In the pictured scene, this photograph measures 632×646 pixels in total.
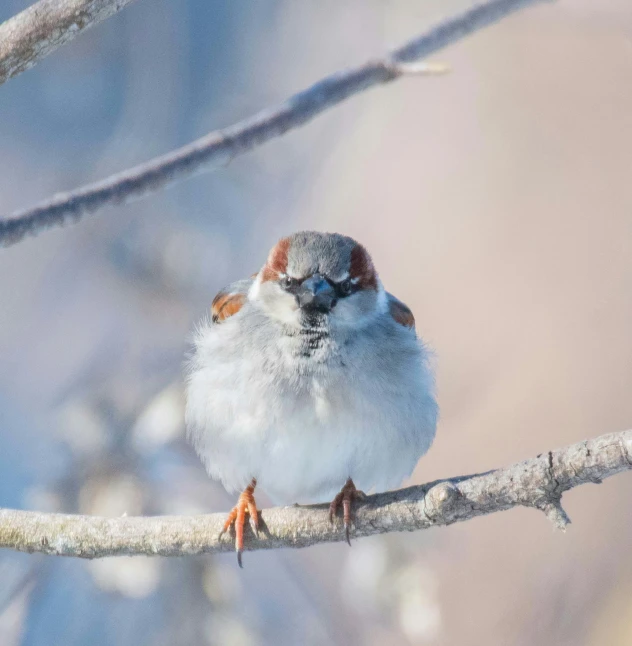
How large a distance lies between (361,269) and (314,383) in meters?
0.36

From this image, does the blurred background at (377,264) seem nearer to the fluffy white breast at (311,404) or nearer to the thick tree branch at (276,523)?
the fluffy white breast at (311,404)

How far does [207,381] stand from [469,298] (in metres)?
1.20

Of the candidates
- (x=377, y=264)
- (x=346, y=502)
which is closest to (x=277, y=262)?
(x=346, y=502)

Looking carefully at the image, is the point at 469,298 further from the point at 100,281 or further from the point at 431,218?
the point at 100,281

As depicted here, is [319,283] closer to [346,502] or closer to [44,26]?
[346,502]

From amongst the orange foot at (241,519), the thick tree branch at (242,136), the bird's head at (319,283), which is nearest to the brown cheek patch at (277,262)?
the bird's head at (319,283)

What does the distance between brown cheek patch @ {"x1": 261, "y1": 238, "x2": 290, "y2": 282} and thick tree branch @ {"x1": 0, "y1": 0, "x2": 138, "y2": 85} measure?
3.37ft

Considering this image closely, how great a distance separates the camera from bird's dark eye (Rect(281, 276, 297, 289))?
7.36 ft

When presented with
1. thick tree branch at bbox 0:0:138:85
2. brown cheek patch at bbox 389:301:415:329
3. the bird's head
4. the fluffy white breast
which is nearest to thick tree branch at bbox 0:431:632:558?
the fluffy white breast

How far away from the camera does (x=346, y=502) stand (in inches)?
78.0

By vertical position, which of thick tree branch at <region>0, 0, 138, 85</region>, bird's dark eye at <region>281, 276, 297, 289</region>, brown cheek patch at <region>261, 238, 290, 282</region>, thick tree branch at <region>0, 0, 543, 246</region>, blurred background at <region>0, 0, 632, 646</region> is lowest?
blurred background at <region>0, 0, 632, 646</region>

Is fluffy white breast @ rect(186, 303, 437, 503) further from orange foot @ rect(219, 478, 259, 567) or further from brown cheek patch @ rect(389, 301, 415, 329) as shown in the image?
orange foot @ rect(219, 478, 259, 567)

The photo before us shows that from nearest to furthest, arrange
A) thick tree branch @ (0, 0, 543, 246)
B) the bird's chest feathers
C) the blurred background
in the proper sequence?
thick tree branch @ (0, 0, 543, 246)
the bird's chest feathers
the blurred background

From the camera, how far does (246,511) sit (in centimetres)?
208
